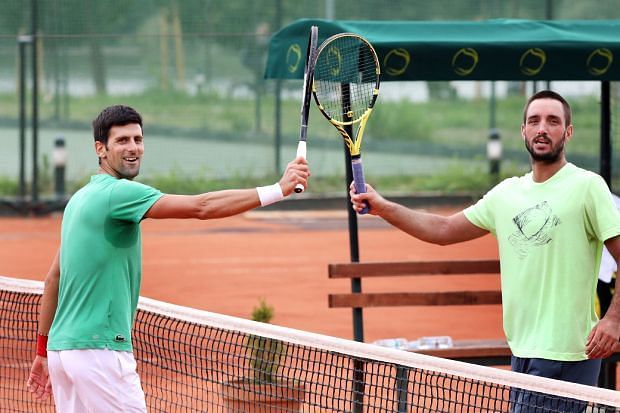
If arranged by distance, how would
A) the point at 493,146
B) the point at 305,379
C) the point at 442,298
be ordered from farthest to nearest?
1. the point at 493,146
2. the point at 442,298
3. the point at 305,379

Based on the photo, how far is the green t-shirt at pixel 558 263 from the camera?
4688 millimetres

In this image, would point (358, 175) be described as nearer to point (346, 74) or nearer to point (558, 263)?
point (558, 263)

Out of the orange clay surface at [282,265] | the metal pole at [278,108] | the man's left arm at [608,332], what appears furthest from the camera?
the metal pole at [278,108]

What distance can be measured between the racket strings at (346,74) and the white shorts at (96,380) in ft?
7.35

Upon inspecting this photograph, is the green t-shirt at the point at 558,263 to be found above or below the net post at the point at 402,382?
above

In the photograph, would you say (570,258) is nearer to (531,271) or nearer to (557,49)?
(531,271)

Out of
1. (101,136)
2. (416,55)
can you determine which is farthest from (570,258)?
(416,55)

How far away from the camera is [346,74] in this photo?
6512 millimetres

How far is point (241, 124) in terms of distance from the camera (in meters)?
21.0

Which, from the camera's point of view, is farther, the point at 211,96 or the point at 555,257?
the point at 211,96

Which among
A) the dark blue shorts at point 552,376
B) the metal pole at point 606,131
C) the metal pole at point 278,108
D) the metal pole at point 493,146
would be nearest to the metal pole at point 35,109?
the metal pole at point 278,108

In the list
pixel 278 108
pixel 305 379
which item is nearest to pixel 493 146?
pixel 278 108

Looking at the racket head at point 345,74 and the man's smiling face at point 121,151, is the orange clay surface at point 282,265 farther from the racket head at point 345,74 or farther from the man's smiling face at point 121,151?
the man's smiling face at point 121,151

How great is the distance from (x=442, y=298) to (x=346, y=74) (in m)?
1.58
